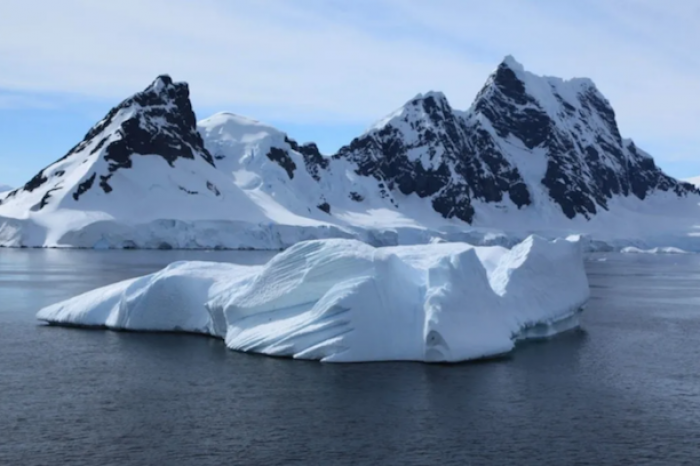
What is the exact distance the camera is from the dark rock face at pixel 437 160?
167625 millimetres

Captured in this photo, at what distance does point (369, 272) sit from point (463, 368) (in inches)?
183

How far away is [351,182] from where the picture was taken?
163 meters

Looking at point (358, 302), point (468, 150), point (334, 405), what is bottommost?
→ point (334, 405)

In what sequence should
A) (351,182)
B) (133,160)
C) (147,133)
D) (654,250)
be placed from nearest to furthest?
1. (133,160)
2. (147,133)
3. (654,250)
4. (351,182)

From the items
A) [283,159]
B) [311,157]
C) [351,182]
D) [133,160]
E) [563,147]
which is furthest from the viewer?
[563,147]

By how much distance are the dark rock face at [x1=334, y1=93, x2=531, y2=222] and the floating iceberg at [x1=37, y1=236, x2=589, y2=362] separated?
132 m

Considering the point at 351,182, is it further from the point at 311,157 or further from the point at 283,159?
the point at 283,159

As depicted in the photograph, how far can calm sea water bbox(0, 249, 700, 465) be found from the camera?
16219 mm

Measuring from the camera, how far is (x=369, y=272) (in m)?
26.5

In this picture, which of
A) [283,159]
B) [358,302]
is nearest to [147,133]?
[283,159]

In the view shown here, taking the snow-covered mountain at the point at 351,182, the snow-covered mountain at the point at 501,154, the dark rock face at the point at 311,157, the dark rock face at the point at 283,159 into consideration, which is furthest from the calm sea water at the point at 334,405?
the snow-covered mountain at the point at 501,154

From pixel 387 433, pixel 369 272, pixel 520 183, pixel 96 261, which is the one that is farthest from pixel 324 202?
pixel 387 433

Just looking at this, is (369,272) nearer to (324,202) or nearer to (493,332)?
(493,332)

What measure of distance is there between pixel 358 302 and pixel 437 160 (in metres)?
147
